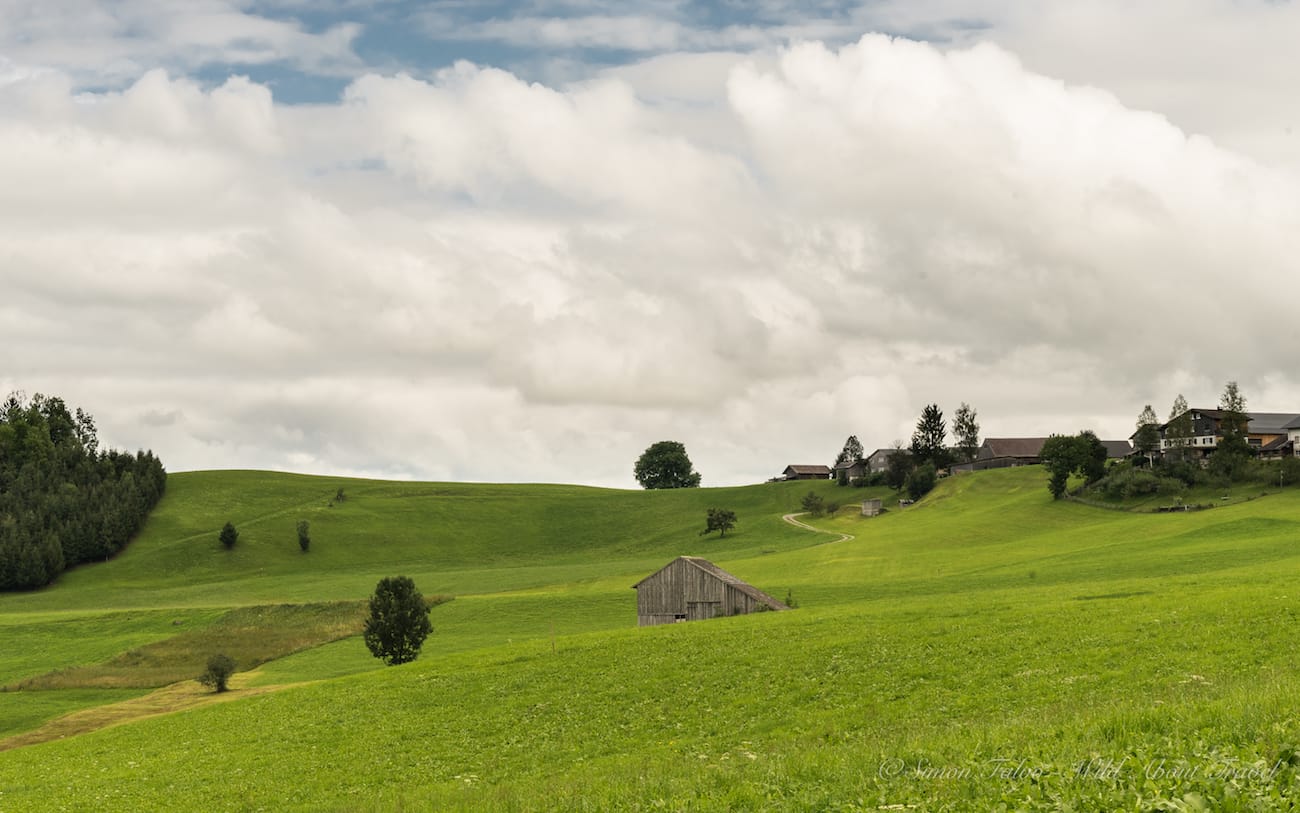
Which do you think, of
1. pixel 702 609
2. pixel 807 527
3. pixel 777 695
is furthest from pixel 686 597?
pixel 807 527

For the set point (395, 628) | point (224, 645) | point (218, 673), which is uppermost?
point (395, 628)

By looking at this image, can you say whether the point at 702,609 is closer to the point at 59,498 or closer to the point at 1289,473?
the point at 1289,473

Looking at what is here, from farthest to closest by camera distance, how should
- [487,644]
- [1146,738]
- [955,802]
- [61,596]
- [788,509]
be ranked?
[788,509]
[61,596]
[487,644]
[1146,738]
[955,802]

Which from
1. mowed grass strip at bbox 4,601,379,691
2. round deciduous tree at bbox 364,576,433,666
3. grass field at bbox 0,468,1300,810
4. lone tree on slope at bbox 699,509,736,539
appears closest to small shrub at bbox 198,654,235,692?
grass field at bbox 0,468,1300,810

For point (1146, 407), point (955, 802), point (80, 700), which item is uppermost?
point (1146, 407)

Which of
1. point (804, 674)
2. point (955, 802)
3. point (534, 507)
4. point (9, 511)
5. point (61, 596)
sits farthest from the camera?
point (534, 507)

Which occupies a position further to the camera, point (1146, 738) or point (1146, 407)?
point (1146, 407)

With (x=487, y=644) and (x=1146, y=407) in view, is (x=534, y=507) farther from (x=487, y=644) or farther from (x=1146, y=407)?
(x=487, y=644)

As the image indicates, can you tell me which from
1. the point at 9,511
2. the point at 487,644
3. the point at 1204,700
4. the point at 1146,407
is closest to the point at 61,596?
the point at 9,511

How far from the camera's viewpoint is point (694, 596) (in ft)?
225

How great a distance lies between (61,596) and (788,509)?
345ft

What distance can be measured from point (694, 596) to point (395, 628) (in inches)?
735

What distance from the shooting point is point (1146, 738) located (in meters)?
14.6

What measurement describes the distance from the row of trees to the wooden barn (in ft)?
342
